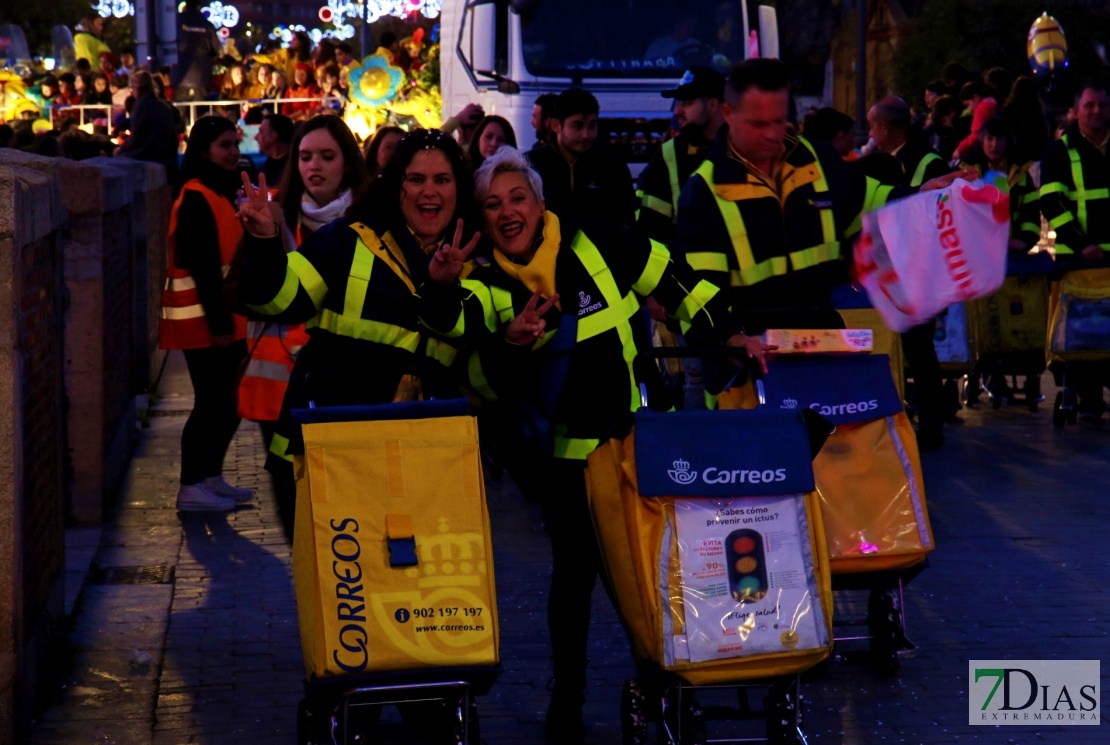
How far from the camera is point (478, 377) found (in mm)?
5242

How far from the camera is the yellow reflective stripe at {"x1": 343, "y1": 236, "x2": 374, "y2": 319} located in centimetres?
498

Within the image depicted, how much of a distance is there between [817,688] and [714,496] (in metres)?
1.42

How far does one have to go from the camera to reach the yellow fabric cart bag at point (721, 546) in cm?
448

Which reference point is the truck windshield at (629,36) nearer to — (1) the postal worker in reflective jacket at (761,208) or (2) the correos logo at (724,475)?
(1) the postal worker in reflective jacket at (761,208)

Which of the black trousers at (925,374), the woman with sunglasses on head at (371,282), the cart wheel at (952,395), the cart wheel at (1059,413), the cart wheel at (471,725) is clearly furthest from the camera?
the cart wheel at (952,395)

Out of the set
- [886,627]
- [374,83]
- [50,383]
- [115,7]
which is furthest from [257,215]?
[115,7]

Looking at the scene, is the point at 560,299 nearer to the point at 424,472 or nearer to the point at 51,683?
the point at 424,472

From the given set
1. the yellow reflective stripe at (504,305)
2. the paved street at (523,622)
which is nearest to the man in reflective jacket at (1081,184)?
the paved street at (523,622)

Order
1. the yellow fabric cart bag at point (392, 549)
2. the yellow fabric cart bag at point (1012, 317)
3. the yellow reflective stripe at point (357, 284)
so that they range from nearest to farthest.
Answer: the yellow fabric cart bag at point (392, 549) → the yellow reflective stripe at point (357, 284) → the yellow fabric cart bag at point (1012, 317)

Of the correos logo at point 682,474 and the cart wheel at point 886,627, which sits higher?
the correos logo at point 682,474

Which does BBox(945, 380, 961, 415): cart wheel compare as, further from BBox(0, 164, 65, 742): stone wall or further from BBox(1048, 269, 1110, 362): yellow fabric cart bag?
BBox(0, 164, 65, 742): stone wall

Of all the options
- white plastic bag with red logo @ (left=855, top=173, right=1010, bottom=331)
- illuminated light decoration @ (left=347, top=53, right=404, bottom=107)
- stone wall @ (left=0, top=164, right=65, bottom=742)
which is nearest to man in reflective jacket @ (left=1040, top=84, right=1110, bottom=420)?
white plastic bag with red logo @ (left=855, top=173, right=1010, bottom=331)

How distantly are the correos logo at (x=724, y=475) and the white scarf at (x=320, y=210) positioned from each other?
2.23 metres

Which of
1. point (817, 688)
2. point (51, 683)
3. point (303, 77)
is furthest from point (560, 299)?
point (303, 77)
